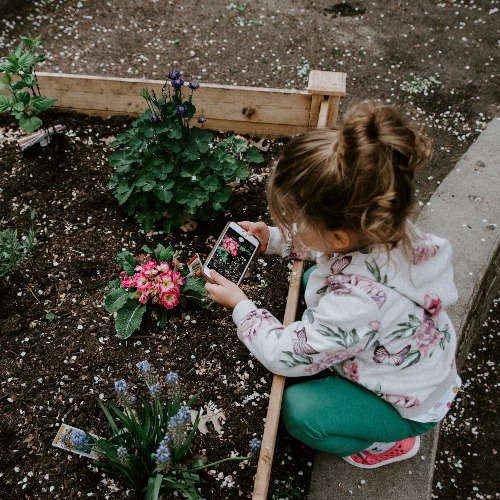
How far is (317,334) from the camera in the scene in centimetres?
167

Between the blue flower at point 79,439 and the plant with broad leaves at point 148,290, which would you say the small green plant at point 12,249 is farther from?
the blue flower at point 79,439

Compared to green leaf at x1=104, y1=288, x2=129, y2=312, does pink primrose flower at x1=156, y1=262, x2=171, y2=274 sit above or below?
above

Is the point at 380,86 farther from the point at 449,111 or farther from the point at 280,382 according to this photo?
the point at 280,382

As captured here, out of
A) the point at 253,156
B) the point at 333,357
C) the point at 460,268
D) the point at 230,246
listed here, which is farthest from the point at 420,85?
the point at 333,357

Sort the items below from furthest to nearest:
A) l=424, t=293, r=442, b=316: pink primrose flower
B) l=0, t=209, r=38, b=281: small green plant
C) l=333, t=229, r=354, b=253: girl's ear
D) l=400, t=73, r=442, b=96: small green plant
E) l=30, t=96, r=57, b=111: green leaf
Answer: l=400, t=73, r=442, b=96: small green plant < l=30, t=96, r=57, b=111: green leaf < l=0, t=209, r=38, b=281: small green plant < l=424, t=293, r=442, b=316: pink primrose flower < l=333, t=229, r=354, b=253: girl's ear

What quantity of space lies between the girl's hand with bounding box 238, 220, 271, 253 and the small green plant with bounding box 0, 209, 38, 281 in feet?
3.16

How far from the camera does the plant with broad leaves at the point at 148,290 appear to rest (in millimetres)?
2170

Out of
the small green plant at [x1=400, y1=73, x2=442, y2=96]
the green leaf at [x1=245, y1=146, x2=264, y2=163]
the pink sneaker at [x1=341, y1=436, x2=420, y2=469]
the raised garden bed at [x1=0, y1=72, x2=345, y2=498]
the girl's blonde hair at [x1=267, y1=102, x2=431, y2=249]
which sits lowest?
the pink sneaker at [x1=341, y1=436, x2=420, y2=469]

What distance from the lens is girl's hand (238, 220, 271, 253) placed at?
2.27 meters

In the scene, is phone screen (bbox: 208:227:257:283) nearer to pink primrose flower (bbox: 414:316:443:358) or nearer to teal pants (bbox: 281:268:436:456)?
teal pants (bbox: 281:268:436:456)

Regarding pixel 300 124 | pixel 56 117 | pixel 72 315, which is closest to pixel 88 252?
pixel 72 315

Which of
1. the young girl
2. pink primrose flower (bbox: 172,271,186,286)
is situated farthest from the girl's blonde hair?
pink primrose flower (bbox: 172,271,186,286)

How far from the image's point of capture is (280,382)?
6.38ft

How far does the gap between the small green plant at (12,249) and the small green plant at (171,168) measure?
1.42 ft
